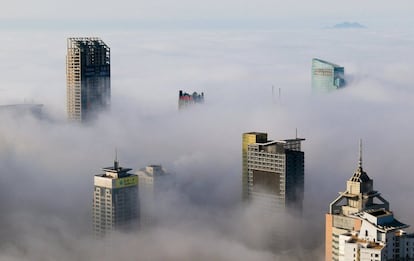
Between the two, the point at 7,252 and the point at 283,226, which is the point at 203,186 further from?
the point at 7,252

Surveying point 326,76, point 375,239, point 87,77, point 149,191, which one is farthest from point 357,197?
point 326,76

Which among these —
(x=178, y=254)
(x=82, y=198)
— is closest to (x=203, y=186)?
(x=82, y=198)

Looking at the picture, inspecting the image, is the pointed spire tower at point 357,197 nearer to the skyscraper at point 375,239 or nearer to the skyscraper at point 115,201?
the skyscraper at point 375,239

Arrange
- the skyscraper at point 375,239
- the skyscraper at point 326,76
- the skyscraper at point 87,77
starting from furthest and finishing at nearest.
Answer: the skyscraper at point 326,76
the skyscraper at point 87,77
the skyscraper at point 375,239

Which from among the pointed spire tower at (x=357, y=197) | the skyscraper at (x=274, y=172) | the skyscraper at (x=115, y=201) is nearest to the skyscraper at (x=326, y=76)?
the skyscraper at (x=274, y=172)

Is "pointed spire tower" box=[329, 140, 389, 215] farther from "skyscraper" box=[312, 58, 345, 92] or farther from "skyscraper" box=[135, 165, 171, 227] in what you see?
"skyscraper" box=[312, 58, 345, 92]

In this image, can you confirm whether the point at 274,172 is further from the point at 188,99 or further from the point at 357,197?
the point at 188,99

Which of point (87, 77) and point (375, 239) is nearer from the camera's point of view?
point (375, 239)
